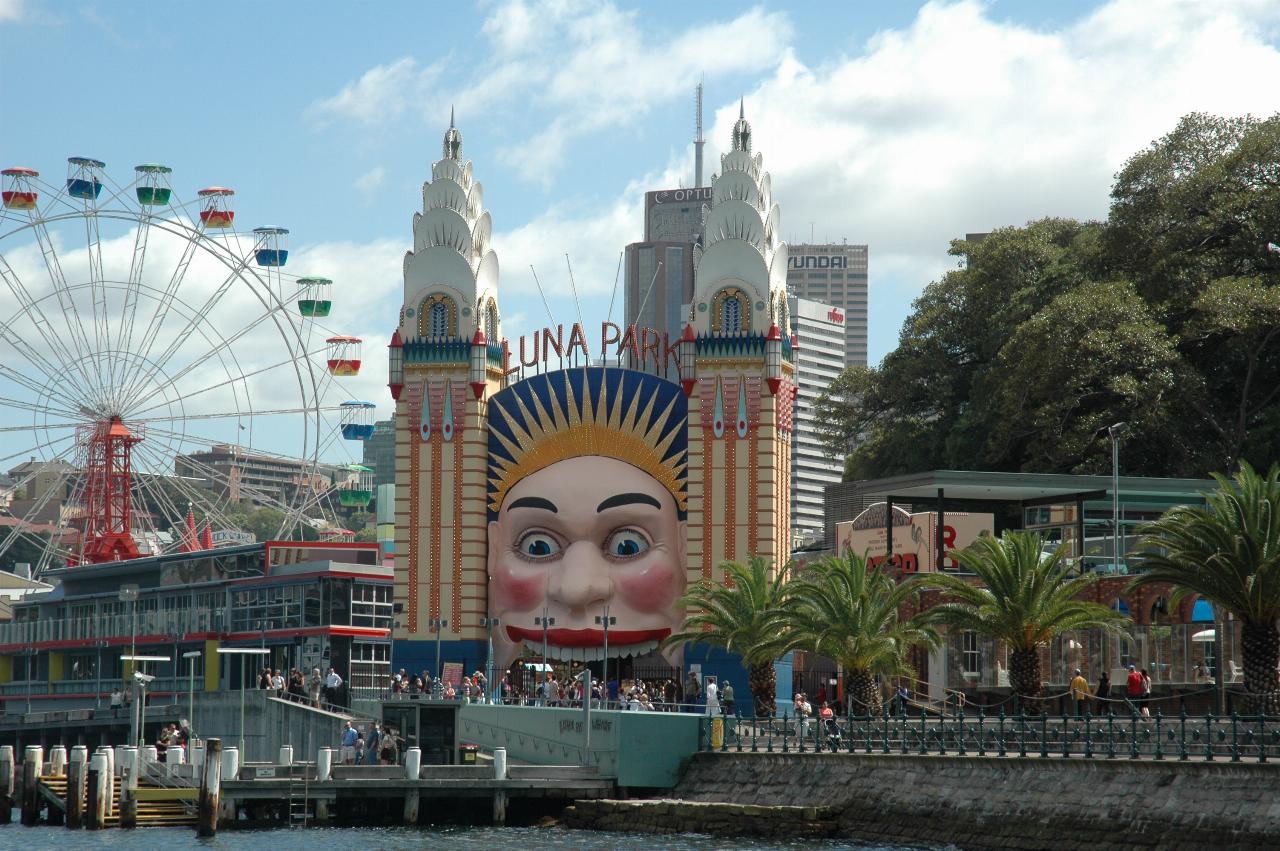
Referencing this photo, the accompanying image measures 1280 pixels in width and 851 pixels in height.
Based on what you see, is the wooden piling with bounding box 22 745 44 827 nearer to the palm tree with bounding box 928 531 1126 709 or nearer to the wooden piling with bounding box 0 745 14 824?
the wooden piling with bounding box 0 745 14 824

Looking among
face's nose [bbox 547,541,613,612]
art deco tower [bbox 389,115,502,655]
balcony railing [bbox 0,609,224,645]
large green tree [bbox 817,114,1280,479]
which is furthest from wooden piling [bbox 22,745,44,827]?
large green tree [bbox 817,114,1280,479]

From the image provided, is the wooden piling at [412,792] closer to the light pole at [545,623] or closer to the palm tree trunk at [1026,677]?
the light pole at [545,623]

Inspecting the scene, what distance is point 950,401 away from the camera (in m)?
86.0

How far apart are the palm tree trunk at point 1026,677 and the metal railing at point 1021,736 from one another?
180 cm

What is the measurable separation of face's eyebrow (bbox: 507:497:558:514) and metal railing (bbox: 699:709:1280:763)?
11706mm

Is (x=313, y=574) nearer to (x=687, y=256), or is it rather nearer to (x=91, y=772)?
(x=91, y=772)

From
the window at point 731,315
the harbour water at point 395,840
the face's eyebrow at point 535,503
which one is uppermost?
the window at point 731,315

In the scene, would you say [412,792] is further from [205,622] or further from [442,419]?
[205,622]

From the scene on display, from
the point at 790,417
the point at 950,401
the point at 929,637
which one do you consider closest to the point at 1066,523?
the point at 790,417

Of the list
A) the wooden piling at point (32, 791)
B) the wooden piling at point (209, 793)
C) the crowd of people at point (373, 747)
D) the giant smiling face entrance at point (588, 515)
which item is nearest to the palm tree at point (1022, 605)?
the giant smiling face entrance at point (588, 515)

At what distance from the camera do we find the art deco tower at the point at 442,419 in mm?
61719

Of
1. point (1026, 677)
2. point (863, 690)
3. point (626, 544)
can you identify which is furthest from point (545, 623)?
point (1026, 677)

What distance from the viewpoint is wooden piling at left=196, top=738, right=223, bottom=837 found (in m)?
46.9

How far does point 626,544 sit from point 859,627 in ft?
41.0
